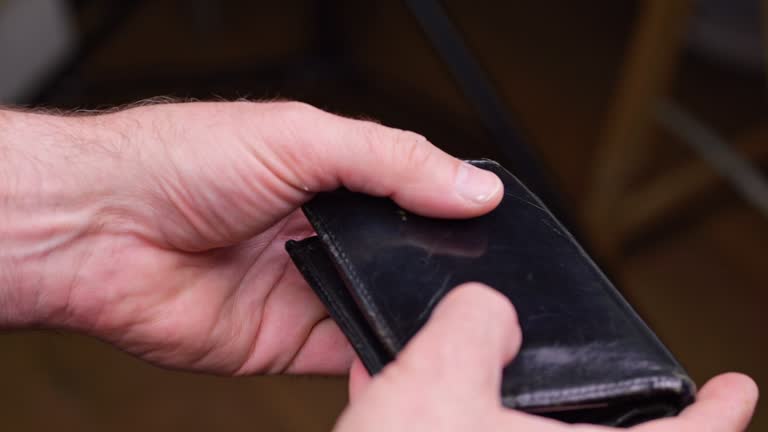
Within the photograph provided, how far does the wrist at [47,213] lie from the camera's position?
2.61 ft

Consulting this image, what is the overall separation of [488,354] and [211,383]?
0.93 metres

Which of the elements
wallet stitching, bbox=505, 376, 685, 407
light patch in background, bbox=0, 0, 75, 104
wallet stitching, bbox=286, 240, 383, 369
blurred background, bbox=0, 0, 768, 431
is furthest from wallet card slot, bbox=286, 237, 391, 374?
light patch in background, bbox=0, 0, 75, 104

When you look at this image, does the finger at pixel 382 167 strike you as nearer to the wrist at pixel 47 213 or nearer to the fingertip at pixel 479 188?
the fingertip at pixel 479 188

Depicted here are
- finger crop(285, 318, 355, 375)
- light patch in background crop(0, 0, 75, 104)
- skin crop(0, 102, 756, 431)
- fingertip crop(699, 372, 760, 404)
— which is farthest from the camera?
light patch in background crop(0, 0, 75, 104)

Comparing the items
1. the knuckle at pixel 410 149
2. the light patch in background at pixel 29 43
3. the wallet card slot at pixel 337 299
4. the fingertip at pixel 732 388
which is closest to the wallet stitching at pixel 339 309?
the wallet card slot at pixel 337 299

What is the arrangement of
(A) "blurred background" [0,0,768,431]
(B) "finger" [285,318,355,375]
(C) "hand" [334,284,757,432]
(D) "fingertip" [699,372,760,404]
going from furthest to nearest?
A: (A) "blurred background" [0,0,768,431] < (B) "finger" [285,318,355,375] < (D) "fingertip" [699,372,760,404] < (C) "hand" [334,284,757,432]

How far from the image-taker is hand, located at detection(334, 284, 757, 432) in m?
0.52

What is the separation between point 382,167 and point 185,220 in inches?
7.6

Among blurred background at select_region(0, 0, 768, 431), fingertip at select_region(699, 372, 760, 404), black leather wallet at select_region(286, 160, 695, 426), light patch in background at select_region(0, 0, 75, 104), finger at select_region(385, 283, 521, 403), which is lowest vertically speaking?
blurred background at select_region(0, 0, 768, 431)

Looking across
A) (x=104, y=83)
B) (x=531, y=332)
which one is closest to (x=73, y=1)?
(x=104, y=83)

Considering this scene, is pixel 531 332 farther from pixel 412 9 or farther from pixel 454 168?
pixel 412 9

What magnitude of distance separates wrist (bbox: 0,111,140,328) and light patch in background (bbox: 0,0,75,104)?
3.31 feet

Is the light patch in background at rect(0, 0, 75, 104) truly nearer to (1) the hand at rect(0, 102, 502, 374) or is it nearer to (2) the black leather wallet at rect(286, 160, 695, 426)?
(1) the hand at rect(0, 102, 502, 374)

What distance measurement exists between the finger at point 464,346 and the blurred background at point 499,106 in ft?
2.41
